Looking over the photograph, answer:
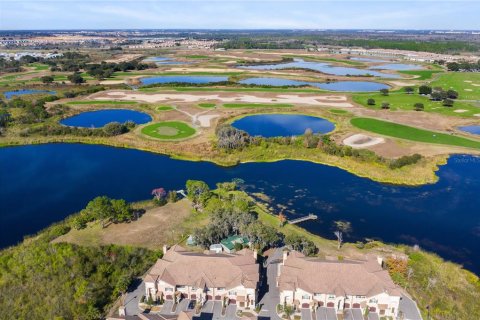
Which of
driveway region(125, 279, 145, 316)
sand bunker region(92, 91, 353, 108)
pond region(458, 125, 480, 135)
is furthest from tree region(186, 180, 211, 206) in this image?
pond region(458, 125, 480, 135)

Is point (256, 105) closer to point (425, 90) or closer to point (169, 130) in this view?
point (169, 130)

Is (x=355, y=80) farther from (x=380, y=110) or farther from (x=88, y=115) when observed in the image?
(x=88, y=115)

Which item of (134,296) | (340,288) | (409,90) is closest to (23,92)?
(134,296)

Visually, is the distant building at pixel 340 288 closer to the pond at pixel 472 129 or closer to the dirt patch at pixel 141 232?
the dirt patch at pixel 141 232

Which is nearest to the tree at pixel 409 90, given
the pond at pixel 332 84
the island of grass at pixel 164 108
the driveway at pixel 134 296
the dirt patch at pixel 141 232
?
the pond at pixel 332 84

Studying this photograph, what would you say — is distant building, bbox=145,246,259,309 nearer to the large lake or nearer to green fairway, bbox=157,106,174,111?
the large lake

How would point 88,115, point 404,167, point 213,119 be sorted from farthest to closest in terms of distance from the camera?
point 88,115 < point 213,119 < point 404,167

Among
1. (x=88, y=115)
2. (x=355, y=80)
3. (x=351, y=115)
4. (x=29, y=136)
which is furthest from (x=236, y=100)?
(x=355, y=80)
